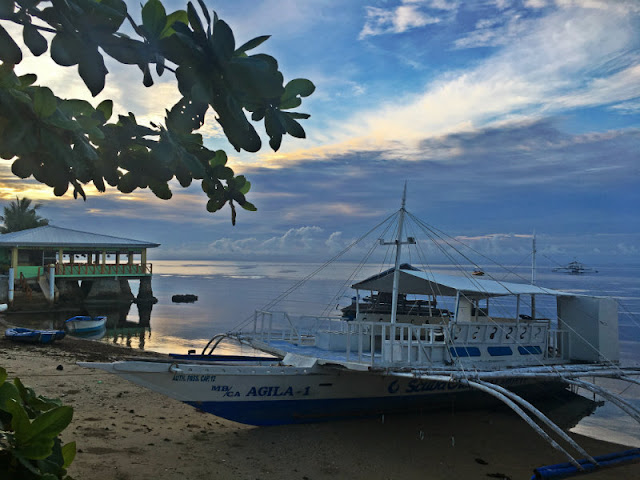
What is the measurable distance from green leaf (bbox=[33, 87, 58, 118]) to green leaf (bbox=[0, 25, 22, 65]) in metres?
0.16

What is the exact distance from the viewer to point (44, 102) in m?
2.28

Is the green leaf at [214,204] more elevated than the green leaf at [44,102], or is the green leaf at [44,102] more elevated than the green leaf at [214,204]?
the green leaf at [44,102]

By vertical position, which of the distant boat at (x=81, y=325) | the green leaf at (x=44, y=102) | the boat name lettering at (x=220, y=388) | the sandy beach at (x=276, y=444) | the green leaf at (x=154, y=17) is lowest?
the sandy beach at (x=276, y=444)

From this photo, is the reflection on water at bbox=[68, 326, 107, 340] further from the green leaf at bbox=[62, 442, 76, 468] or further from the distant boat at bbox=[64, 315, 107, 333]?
the green leaf at bbox=[62, 442, 76, 468]

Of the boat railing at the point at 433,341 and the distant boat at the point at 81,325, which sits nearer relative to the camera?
the boat railing at the point at 433,341

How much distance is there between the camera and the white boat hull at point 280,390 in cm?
949

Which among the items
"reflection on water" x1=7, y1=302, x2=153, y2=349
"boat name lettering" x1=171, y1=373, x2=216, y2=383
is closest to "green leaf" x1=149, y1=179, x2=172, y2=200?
"boat name lettering" x1=171, y1=373, x2=216, y2=383

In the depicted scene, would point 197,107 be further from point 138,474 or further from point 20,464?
point 138,474

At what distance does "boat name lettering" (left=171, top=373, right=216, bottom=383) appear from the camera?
955 centimetres

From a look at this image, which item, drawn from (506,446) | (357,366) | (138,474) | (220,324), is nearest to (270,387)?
Result: (357,366)

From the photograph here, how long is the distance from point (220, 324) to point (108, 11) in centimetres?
4126

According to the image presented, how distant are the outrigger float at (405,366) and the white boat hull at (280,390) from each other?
0.08ft

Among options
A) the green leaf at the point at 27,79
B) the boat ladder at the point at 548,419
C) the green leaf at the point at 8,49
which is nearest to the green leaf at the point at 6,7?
the green leaf at the point at 8,49

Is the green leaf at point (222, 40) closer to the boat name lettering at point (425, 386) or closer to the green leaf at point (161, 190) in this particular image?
the green leaf at point (161, 190)
